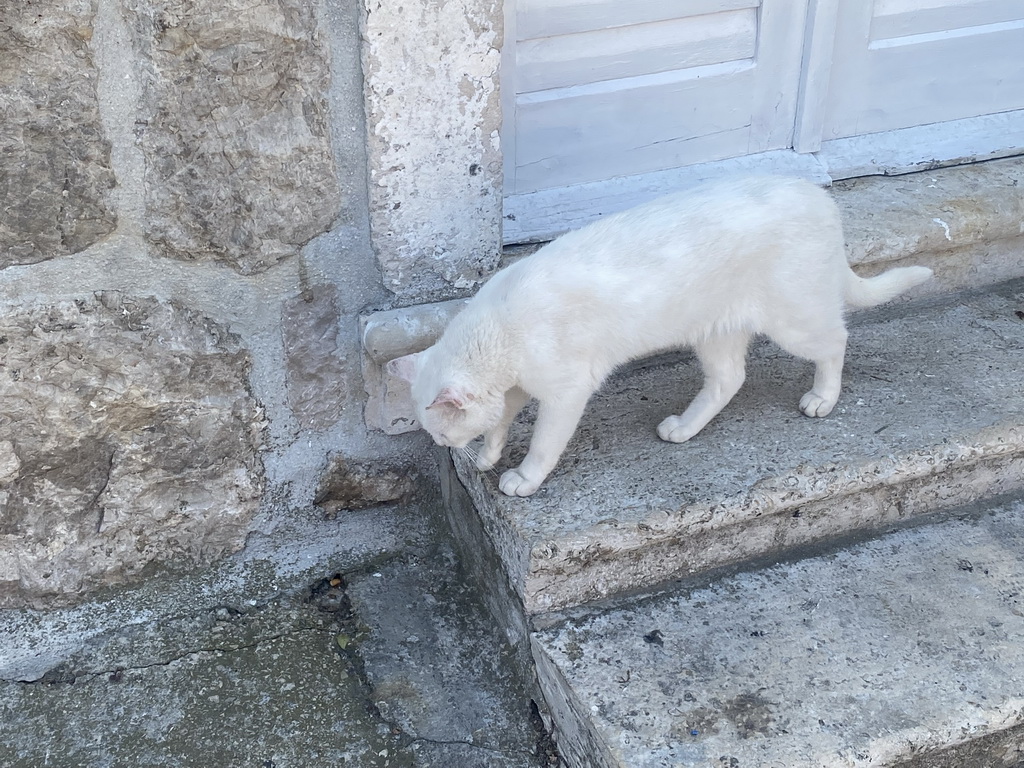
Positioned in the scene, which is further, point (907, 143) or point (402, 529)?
point (907, 143)

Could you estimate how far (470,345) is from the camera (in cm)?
175

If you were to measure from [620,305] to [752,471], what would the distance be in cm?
43

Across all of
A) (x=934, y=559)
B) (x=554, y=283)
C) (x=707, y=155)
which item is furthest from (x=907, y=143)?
(x=554, y=283)

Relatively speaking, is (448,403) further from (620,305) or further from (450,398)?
(620,305)

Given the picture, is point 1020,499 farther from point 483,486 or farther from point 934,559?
point 483,486

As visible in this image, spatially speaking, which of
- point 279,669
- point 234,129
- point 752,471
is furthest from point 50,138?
point 752,471

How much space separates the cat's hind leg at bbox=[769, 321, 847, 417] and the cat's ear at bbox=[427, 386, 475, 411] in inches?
26.0

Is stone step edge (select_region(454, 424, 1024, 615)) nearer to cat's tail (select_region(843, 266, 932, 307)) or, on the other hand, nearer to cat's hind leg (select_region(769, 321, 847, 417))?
cat's hind leg (select_region(769, 321, 847, 417))

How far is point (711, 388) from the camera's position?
6.69ft

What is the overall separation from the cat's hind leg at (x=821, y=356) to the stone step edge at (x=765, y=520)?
0.19 meters

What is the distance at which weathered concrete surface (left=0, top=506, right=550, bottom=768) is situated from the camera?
178 cm

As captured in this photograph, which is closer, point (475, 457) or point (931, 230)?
point (475, 457)

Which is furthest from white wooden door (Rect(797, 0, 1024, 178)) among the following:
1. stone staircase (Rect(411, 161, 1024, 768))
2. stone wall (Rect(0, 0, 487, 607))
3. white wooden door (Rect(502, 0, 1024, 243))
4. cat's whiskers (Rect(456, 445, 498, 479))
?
cat's whiskers (Rect(456, 445, 498, 479))

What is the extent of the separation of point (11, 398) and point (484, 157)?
0.96 meters
